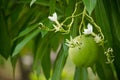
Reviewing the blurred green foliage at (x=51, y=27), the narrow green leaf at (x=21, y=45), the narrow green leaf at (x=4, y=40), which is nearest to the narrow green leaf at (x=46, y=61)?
the blurred green foliage at (x=51, y=27)

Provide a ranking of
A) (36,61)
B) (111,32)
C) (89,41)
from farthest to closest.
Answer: (36,61), (111,32), (89,41)

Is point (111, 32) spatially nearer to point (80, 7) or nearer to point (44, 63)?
point (80, 7)

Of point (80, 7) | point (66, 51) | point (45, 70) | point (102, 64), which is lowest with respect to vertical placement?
point (45, 70)

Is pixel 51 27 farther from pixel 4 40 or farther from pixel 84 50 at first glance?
pixel 4 40

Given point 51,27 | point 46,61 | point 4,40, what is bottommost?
point 46,61

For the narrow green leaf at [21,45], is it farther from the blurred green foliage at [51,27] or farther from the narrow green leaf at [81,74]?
the narrow green leaf at [81,74]

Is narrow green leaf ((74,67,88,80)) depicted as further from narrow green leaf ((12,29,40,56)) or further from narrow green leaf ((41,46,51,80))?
narrow green leaf ((41,46,51,80))

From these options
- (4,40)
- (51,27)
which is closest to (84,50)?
(51,27)

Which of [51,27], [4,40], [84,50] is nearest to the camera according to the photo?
[84,50]

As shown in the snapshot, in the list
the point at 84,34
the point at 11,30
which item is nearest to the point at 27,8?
the point at 11,30
